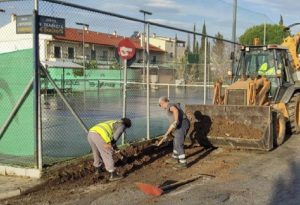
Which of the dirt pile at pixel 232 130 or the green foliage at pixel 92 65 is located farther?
the green foliage at pixel 92 65

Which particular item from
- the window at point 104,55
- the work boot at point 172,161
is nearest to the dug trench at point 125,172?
the work boot at point 172,161

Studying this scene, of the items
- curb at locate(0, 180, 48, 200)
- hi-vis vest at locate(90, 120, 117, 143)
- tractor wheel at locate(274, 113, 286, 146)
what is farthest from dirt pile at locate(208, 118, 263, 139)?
curb at locate(0, 180, 48, 200)

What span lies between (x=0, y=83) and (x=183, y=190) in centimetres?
399

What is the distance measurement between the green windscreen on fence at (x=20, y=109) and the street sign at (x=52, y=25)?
1.54 feet

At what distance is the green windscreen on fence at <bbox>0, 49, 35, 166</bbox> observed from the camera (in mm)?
8594

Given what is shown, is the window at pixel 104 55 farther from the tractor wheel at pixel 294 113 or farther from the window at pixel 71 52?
the tractor wheel at pixel 294 113

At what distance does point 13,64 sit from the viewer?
8.88 metres

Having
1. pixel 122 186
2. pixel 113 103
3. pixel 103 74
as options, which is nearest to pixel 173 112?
pixel 122 186

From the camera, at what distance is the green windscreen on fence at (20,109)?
28.2 feet

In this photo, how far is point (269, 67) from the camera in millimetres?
13750

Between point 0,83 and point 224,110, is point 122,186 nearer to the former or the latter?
point 0,83

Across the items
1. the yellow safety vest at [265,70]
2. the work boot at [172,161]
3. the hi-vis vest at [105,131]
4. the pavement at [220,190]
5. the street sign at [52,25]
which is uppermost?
the street sign at [52,25]

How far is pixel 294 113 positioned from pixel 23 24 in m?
8.53

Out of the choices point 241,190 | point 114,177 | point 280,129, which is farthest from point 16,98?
point 280,129
